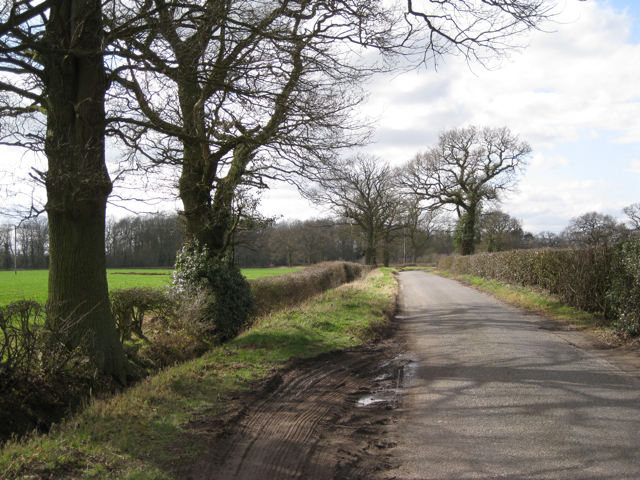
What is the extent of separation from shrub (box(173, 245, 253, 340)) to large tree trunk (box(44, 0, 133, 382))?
14.8 feet

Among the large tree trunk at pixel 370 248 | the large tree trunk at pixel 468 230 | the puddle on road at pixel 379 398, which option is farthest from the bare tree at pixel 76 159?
→ the large tree trunk at pixel 370 248

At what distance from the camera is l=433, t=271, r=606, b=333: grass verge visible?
10.7 metres

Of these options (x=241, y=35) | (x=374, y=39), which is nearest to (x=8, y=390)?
(x=241, y=35)

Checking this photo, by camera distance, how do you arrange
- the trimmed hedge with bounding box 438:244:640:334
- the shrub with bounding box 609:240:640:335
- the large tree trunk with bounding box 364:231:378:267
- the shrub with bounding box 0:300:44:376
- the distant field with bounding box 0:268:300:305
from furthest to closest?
the large tree trunk with bounding box 364:231:378:267
the distant field with bounding box 0:268:300:305
the trimmed hedge with bounding box 438:244:640:334
the shrub with bounding box 609:240:640:335
the shrub with bounding box 0:300:44:376

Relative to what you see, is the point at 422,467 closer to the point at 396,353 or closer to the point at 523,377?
the point at 523,377

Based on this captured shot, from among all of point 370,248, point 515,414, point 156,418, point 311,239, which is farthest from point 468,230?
point 156,418

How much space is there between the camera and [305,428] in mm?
4988

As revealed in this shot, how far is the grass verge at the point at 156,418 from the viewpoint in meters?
3.77

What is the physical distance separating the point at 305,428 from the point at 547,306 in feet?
36.2

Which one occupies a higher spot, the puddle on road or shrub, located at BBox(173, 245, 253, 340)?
shrub, located at BBox(173, 245, 253, 340)

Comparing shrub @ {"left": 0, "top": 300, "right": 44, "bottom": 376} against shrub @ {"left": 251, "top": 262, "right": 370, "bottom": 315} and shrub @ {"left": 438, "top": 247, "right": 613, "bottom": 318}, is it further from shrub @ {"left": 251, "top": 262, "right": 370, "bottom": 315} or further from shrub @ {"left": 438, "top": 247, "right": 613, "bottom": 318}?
shrub @ {"left": 438, "top": 247, "right": 613, "bottom": 318}

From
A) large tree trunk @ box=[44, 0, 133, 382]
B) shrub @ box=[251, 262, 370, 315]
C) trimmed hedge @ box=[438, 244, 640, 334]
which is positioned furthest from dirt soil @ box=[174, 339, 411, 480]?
shrub @ box=[251, 262, 370, 315]

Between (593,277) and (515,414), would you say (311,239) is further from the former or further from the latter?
(515,414)

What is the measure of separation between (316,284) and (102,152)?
15.8 metres
